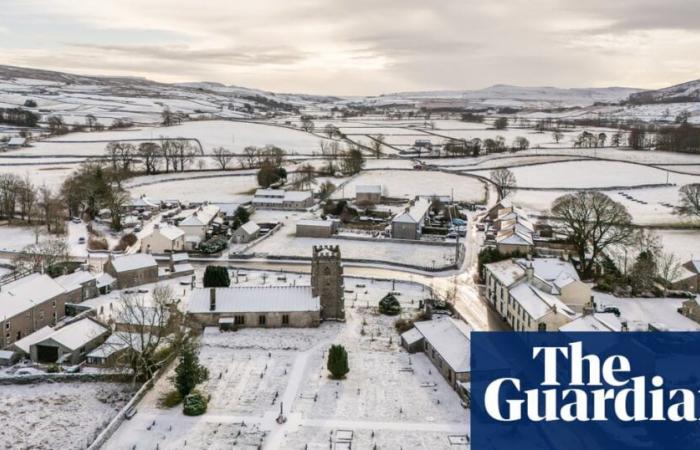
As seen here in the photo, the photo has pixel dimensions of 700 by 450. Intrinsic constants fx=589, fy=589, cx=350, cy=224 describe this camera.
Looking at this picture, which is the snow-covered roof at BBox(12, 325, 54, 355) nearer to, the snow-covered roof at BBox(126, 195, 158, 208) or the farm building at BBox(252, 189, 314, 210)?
the snow-covered roof at BBox(126, 195, 158, 208)

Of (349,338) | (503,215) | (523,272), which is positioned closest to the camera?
(349,338)

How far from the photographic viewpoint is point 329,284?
40.8 m

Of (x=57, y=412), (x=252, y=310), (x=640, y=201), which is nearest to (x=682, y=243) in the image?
(x=640, y=201)

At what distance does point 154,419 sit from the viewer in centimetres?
2805

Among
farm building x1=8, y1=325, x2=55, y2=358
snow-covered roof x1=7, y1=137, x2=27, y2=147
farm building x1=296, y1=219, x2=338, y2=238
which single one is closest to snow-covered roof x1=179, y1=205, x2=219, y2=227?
farm building x1=296, y1=219, x2=338, y2=238

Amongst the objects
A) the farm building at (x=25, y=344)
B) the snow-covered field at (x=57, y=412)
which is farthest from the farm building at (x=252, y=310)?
the farm building at (x=25, y=344)

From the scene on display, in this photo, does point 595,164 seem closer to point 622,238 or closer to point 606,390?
point 622,238

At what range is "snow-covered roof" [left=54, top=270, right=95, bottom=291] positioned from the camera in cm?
4316

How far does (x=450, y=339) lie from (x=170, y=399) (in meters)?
15.8

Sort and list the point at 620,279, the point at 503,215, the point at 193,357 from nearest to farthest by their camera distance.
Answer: the point at 193,357 < the point at 620,279 < the point at 503,215

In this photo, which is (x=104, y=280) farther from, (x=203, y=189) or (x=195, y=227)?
(x=203, y=189)

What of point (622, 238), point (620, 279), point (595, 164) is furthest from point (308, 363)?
point (595, 164)

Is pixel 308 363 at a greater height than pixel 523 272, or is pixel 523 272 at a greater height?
pixel 523 272

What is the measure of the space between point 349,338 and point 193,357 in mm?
11230
